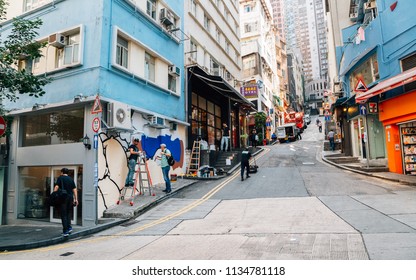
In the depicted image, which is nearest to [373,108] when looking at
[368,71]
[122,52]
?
[368,71]

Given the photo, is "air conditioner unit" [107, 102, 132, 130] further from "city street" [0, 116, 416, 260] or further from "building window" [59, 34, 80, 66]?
"city street" [0, 116, 416, 260]

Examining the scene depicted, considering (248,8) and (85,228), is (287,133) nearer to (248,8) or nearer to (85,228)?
(248,8)

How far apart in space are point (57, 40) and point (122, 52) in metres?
2.46

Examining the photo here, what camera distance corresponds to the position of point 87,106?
33.6 ft

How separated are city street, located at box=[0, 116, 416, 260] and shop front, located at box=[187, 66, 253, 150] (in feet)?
24.4

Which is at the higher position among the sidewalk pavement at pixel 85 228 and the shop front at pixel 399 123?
the shop front at pixel 399 123

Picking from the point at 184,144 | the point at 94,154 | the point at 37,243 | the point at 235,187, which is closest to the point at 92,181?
the point at 94,154

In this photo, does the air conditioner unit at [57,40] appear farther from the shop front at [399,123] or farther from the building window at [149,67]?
the shop front at [399,123]

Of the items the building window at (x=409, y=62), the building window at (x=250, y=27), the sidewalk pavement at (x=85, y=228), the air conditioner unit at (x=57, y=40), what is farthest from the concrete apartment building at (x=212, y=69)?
the building window at (x=250, y=27)

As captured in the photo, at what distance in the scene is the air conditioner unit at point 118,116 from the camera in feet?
33.0

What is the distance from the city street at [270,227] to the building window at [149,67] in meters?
5.86

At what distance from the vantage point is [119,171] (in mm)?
10648
